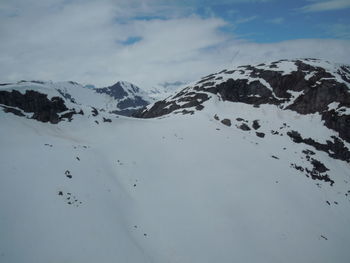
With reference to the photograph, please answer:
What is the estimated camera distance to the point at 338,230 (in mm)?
29938

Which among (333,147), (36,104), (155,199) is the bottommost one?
(333,147)

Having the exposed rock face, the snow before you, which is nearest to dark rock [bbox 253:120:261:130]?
the snow

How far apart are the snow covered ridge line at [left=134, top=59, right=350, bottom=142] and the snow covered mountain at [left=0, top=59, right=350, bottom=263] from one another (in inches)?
27.6

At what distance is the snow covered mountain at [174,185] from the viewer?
739 inches

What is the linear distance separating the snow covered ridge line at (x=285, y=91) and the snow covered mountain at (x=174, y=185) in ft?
2.30

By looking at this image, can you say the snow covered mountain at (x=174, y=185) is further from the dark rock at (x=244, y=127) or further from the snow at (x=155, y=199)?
the dark rock at (x=244, y=127)

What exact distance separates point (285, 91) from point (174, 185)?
52826 millimetres

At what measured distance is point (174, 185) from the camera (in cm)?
3038

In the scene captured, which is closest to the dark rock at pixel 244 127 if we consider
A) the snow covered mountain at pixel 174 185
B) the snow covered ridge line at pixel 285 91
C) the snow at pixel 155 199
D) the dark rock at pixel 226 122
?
the snow covered mountain at pixel 174 185

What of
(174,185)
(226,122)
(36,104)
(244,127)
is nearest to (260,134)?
(244,127)

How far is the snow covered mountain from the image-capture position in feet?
61.6

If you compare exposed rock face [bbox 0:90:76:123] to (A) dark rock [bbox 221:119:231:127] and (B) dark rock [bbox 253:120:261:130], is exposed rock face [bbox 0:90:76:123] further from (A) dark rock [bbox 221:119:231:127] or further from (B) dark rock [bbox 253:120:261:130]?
(B) dark rock [bbox 253:120:261:130]

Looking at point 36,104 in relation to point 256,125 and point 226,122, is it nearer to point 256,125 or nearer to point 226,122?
point 226,122

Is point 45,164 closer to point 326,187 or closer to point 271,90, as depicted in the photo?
point 326,187
